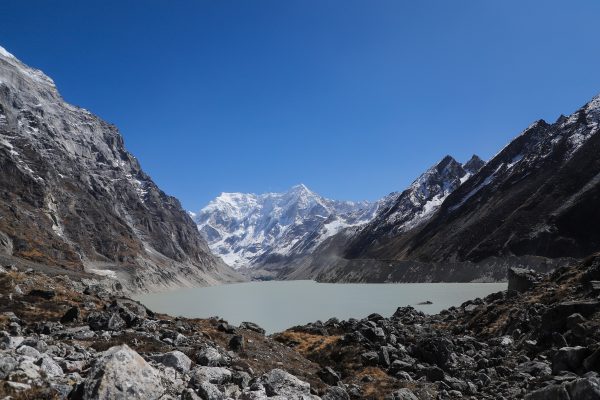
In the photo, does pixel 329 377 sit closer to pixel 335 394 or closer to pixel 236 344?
pixel 335 394

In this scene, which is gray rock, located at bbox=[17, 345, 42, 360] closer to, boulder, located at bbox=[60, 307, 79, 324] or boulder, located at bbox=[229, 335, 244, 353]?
boulder, located at bbox=[60, 307, 79, 324]

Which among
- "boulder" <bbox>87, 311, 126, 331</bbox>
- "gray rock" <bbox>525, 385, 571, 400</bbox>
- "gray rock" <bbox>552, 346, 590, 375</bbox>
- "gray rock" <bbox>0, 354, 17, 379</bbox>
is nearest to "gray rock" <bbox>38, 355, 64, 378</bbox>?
"gray rock" <bbox>0, 354, 17, 379</bbox>

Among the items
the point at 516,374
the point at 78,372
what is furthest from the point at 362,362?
the point at 78,372

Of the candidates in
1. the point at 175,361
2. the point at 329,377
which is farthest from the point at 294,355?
the point at 175,361

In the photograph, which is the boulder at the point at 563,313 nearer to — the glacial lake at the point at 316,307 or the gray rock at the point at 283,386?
the gray rock at the point at 283,386

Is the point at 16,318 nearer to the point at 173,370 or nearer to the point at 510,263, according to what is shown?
the point at 173,370

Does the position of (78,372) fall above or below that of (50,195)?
below
